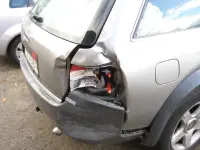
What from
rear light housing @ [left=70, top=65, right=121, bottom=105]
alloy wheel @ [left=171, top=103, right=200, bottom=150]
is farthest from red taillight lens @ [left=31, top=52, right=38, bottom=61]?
alloy wheel @ [left=171, top=103, right=200, bottom=150]

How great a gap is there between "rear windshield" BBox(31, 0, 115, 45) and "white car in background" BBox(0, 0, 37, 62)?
2219 mm

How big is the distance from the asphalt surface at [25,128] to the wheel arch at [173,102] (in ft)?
2.23

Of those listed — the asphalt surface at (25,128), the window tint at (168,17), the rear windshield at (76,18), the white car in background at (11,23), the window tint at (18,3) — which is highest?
the window tint at (168,17)

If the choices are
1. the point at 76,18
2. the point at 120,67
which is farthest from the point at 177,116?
the point at 76,18

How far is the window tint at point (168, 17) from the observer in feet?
6.59

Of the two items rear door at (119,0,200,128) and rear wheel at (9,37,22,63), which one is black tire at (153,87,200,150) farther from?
rear wheel at (9,37,22,63)

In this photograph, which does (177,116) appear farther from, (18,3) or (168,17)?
(18,3)

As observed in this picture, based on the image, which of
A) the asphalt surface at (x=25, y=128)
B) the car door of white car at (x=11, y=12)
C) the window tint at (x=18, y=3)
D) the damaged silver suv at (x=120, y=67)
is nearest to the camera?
the damaged silver suv at (x=120, y=67)

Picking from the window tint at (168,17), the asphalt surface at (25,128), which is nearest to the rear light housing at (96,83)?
the window tint at (168,17)

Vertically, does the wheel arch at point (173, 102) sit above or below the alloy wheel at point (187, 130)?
above

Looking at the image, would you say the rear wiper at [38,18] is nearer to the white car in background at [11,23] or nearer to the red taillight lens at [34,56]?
the red taillight lens at [34,56]

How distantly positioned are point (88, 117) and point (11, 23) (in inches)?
124

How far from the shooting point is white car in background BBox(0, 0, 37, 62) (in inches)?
177

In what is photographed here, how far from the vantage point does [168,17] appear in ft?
6.87
